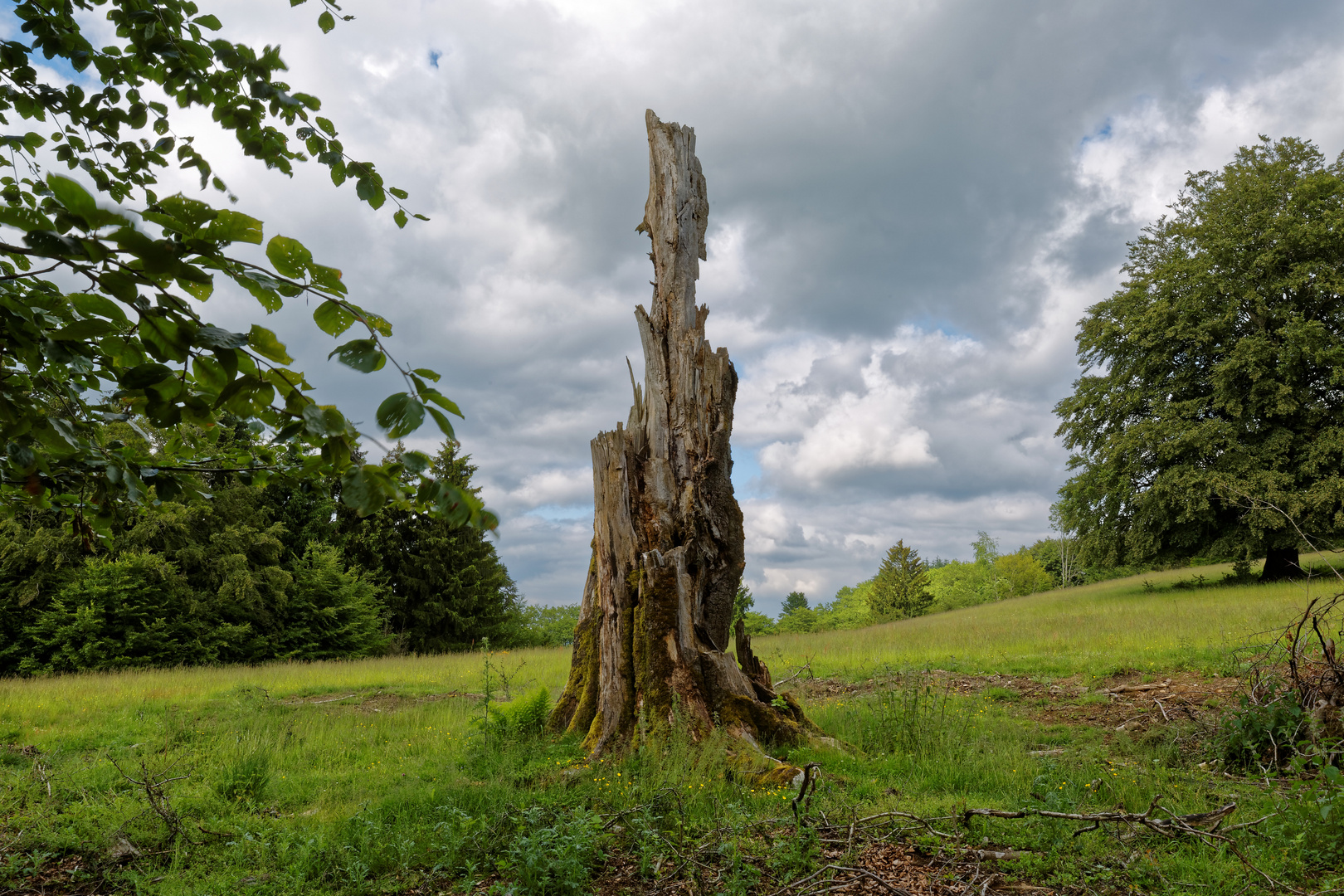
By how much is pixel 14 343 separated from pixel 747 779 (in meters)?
4.74

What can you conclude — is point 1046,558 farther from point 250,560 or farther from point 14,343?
point 14,343

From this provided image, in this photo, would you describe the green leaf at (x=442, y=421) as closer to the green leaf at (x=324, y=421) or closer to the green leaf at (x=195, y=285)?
the green leaf at (x=324, y=421)

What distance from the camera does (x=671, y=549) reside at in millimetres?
6375

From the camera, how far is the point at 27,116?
117 inches

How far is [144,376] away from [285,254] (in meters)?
0.36

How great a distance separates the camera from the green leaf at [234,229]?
1.23 m

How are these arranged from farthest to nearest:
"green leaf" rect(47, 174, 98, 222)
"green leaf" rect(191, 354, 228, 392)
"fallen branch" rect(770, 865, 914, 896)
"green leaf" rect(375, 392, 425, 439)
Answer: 1. "fallen branch" rect(770, 865, 914, 896)
2. "green leaf" rect(191, 354, 228, 392)
3. "green leaf" rect(375, 392, 425, 439)
4. "green leaf" rect(47, 174, 98, 222)

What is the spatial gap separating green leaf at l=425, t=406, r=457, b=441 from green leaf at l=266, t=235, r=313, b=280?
0.41 meters

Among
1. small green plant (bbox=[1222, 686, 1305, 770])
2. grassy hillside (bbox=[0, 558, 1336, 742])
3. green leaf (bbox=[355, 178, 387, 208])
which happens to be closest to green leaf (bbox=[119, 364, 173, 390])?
green leaf (bbox=[355, 178, 387, 208])

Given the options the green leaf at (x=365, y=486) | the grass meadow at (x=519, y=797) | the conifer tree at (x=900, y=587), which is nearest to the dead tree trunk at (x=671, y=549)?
the grass meadow at (x=519, y=797)

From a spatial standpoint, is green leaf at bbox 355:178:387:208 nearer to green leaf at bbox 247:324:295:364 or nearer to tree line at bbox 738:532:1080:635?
green leaf at bbox 247:324:295:364

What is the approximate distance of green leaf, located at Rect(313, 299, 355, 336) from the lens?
4.49 ft

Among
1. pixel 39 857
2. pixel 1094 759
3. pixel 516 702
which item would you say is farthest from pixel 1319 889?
pixel 39 857

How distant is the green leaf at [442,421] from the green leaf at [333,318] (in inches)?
12.7
